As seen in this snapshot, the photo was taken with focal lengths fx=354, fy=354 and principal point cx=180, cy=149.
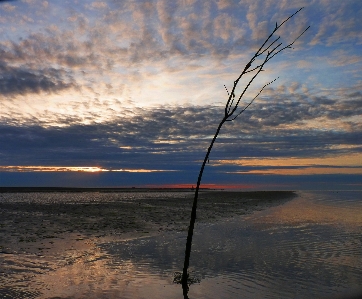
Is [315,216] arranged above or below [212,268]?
above

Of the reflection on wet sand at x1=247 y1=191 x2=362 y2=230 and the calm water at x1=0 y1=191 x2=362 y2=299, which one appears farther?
the reflection on wet sand at x1=247 y1=191 x2=362 y2=230

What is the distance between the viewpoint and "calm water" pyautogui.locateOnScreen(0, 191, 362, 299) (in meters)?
7.84

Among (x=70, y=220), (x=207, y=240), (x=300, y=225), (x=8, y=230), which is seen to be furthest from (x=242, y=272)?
(x=70, y=220)

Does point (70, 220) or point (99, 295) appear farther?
point (70, 220)

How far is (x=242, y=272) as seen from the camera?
9.38m

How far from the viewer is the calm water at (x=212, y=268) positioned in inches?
309

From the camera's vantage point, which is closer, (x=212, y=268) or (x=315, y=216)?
(x=212, y=268)

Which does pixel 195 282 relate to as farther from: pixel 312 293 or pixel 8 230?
pixel 8 230

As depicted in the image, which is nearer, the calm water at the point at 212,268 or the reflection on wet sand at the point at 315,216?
the calm water at the point at 212,268

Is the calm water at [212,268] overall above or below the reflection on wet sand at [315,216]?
below

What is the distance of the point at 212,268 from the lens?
980 centimetres

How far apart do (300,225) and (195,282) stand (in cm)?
1214

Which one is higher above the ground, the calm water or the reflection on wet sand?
Answer: the reflection on wet sand

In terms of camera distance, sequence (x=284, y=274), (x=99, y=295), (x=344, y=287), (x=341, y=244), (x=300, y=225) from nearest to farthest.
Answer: (x=99, y=295), (x=344, y=287), (x=284, y=274), (x=341, y=244), (x=300, y=225)
